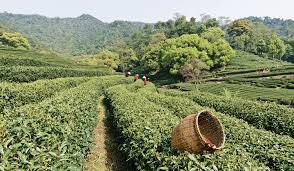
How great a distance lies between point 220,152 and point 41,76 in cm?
3210

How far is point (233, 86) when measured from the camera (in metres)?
57.1

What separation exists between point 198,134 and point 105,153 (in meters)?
8.08

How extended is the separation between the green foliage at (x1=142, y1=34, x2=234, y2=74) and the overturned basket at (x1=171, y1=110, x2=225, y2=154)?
71439 mm

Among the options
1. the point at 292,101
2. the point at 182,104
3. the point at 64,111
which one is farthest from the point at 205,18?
the point at 64,111

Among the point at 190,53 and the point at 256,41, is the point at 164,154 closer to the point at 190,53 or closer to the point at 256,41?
the point at 190,53

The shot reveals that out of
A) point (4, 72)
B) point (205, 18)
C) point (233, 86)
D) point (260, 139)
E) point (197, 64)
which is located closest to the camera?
point (260, 139)

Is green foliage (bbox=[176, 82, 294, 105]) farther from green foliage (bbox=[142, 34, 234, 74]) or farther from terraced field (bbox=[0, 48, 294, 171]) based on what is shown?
green foliage (bbox=[142, 34, 234, 74])

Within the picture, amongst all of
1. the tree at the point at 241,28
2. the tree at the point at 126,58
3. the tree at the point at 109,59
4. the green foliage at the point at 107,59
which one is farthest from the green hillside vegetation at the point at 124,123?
the tree at the point at 241,28

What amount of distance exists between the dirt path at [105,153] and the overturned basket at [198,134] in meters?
5.04

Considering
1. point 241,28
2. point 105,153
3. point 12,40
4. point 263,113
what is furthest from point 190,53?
point 105,153

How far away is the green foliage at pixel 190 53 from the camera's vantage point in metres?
83.1

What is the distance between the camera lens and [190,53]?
82875 mm

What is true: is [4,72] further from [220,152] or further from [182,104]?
[220,152]

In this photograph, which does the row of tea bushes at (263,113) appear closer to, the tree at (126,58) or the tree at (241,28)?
the tree at (126,58)
